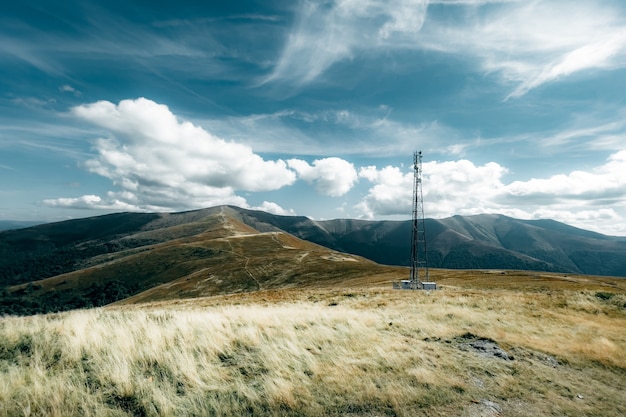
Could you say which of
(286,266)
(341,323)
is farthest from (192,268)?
(341,323)

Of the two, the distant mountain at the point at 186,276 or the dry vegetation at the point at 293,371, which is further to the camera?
the distant mountain at the point at 186,276

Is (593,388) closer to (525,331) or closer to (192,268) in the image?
(525,331)

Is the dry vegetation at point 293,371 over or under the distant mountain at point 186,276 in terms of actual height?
over

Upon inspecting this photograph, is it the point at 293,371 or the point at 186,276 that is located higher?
the point at 293,371

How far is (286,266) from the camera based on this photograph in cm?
11544

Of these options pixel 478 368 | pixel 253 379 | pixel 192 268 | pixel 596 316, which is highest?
pixel 253 379

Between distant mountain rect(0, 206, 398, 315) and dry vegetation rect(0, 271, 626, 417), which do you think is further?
distant mountain rect(0, 206, 398, 315)

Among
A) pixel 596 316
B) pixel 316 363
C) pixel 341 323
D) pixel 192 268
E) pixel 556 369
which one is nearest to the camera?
pixel 316 363

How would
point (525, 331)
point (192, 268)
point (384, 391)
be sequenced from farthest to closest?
point (192, 268)
point (525, 331)
point (384, 391)

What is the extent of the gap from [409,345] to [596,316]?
60.7ft

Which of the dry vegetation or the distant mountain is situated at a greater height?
the dry vegetation

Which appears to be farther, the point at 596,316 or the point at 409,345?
the point at 596,316

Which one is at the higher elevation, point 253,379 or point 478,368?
point 253,379

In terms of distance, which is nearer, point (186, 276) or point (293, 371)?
point (293, 371)
